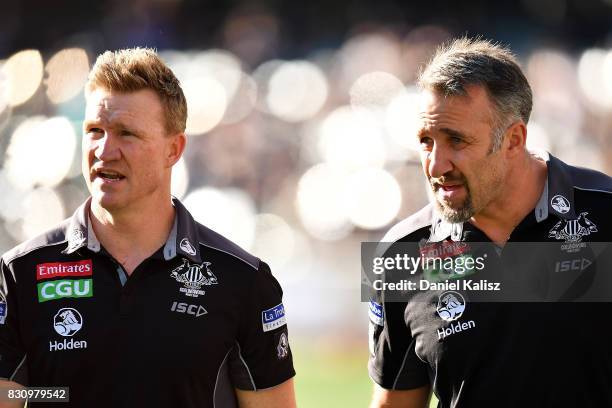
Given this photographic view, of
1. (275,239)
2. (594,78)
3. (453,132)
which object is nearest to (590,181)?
(453,132)

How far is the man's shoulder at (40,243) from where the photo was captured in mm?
2799

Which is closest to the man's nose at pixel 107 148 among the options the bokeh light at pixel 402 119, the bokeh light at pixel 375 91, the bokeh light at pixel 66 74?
the bokeh light at pixel 66 74

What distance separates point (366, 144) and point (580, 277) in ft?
35.7

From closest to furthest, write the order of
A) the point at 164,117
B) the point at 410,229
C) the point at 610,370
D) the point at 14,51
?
1. the point at 610,370
2. the point at 164,117
3. the point at 410,229
4. the point at 14,51

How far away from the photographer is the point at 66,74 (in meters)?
12.9

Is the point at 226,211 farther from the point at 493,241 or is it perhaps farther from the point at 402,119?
the point at 493,241

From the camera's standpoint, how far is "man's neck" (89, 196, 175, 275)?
2.84m

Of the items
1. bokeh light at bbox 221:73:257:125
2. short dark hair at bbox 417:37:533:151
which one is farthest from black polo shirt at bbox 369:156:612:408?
bokeh light at bbox 221:73:257:125

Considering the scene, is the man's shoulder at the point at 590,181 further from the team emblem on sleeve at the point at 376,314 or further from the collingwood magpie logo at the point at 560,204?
the team emblem on sleeve at the point at 376,314

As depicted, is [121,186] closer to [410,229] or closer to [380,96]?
[410,229]

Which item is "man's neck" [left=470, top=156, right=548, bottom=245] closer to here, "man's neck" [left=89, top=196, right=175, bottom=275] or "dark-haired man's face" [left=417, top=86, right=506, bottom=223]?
"dark-haired man's face" [left=417, top=86, right=506, bottom=223]

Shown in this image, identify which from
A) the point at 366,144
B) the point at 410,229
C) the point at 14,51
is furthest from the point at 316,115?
the point at 410,229

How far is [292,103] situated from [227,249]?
11428mm

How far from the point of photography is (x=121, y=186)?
2.78 m
